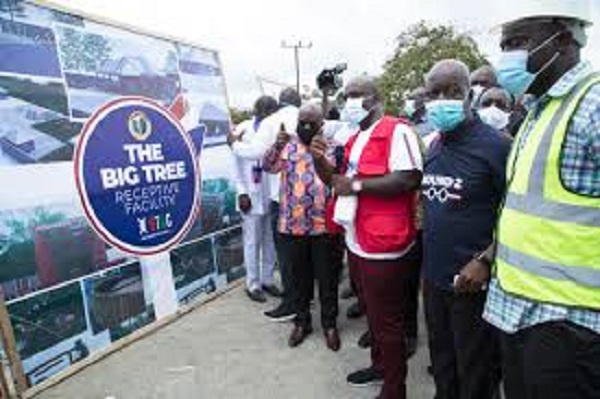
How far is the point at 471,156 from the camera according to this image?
241 cm

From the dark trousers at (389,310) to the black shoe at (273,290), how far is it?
2.34 m

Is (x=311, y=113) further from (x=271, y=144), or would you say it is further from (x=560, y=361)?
(x=560, y=361)

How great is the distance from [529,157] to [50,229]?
3.00 meters

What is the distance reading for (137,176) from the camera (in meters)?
4.25

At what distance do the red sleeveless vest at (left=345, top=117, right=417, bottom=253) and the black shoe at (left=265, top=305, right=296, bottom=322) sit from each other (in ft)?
6.03

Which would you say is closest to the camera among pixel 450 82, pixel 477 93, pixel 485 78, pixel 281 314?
pixel 450 82

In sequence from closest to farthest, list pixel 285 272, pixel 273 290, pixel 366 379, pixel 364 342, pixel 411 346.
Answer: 1. pixel 366 379
2. pixel 411 346
3. pixel 364 342
4. pixel 285 272
5. pixel 273 290

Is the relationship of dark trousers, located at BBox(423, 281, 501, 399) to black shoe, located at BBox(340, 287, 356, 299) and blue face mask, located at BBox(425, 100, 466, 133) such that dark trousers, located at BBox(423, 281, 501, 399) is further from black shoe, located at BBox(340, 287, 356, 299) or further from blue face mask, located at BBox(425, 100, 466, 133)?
black shoe, located at BBox(340, 287, 356, 299)

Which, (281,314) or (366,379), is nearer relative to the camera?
(366,379)

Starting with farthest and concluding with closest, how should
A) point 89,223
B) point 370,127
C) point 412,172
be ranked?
point 89,223
point 370,127
point 412,172

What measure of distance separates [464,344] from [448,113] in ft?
3.38

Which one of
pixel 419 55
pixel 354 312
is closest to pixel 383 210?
pixel 354 312

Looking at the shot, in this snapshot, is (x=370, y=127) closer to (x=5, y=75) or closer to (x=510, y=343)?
(x=510, y=343)

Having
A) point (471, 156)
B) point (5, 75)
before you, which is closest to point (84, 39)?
point (5, 75)
